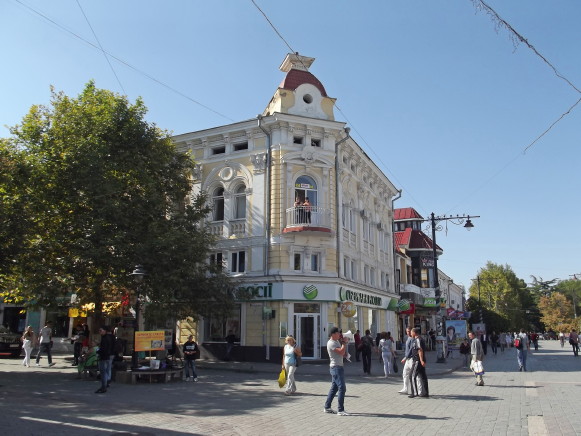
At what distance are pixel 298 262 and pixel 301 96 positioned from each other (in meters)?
9.09

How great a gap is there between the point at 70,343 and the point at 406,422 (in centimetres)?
2544

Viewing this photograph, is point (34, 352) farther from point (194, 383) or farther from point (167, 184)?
point (194, 383)

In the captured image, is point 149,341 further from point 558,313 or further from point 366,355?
point 558,313

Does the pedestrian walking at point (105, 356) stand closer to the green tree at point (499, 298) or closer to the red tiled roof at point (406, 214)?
the red tiled roof at point (406, 214)

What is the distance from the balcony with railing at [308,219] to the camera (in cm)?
2367

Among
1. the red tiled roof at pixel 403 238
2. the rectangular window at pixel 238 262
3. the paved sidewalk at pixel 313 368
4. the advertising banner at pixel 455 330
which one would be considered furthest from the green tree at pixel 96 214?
the red tiled roof at pixel 403 238

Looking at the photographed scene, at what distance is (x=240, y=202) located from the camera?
85.0ft

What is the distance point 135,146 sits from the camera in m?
20.0

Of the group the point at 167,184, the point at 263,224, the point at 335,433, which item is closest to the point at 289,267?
the point at 263,224

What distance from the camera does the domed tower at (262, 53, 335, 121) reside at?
25.7 metres

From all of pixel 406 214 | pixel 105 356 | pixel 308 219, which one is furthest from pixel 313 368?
pixel 406 214

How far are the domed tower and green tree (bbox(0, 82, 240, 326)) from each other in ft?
26.1

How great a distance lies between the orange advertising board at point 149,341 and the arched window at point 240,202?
1101cm

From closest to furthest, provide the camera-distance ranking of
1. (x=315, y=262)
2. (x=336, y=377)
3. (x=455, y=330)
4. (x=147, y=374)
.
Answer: (x=336, y=377), (x=147, y=374), (x=315, y=262), (x=455, y=330)
